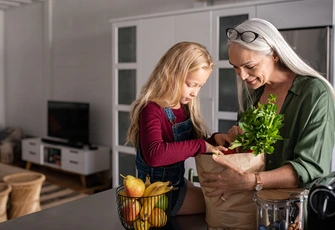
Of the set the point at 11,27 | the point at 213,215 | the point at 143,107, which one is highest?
the point at 11,27

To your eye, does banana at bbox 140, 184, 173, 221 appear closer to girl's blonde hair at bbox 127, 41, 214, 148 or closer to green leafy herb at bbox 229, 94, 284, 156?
green leafy herb at bbox 229, 94, 284, 156

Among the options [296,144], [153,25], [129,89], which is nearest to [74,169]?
[129,89]

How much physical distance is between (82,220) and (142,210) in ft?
1.05

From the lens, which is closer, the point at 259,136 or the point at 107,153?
the point at 259,136

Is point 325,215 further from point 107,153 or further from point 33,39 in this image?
point 33,39

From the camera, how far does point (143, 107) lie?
141cm

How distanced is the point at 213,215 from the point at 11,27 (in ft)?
22.8

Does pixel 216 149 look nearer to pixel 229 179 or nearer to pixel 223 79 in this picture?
pixel 229 179

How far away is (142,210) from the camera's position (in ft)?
3.43

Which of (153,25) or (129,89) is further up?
(153,25)

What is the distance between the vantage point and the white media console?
5211mm

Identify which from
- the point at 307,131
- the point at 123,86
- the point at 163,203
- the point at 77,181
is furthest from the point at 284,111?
the point at 77,181

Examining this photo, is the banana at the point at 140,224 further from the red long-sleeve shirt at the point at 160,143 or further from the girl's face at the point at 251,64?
the girl's face at the point at 251,64

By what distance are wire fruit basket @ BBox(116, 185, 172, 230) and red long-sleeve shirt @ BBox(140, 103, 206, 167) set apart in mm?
217
